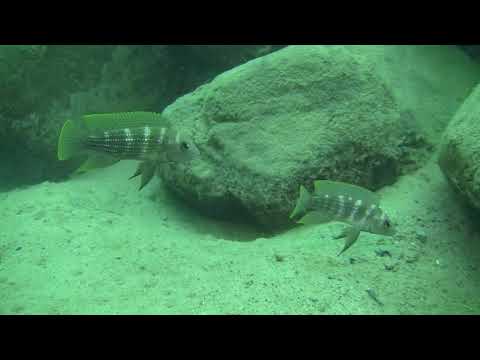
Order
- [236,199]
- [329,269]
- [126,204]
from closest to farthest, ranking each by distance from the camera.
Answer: [329,269] < [236,199] < [126,204]

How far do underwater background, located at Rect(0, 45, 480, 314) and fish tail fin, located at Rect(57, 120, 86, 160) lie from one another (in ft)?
3.23

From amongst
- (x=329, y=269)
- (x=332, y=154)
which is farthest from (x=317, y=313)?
(x=332, y=154)

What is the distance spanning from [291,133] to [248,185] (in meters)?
0.93

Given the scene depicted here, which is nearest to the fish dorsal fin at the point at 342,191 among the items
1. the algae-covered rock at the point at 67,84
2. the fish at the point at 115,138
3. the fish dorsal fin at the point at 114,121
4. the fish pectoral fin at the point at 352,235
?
the fish pectoral fin at the point at 352,235

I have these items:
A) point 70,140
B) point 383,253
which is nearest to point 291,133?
point 383,253

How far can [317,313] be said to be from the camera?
2.73 m

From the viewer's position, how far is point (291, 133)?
4.60m

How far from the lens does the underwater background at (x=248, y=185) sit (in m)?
3.12

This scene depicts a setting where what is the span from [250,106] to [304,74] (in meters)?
0.91

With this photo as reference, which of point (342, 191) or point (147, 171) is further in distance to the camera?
point (147, 171)

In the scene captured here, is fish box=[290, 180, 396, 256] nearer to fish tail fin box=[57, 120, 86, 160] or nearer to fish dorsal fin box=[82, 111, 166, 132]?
fish dorsal fin box=[82, 111, 166, 132]

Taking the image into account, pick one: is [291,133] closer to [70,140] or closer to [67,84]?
[70,140]

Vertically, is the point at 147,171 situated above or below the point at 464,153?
below
